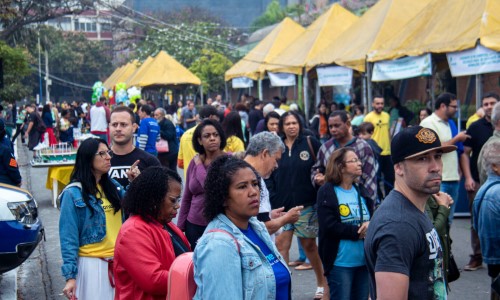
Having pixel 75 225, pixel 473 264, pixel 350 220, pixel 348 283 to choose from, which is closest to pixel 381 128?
pixel 473 264

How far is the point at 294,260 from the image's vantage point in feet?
32.1

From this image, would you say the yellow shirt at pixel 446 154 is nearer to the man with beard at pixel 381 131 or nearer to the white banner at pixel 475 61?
the white banner at pixel 475 61

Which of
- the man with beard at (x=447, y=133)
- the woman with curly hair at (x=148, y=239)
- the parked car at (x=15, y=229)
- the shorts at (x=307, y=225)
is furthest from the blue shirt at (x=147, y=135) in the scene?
the woman with curly hair at (x=148, y=239)

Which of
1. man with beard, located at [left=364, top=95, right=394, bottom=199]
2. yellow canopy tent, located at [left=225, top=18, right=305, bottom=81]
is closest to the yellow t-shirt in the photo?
man with beard, located at [left=364, top=95, right=394, bottom=199]

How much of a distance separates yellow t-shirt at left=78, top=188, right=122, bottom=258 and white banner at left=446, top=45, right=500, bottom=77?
852cm

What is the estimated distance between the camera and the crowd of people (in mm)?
3480

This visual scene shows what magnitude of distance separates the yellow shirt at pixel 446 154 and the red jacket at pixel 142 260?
5.91 metres

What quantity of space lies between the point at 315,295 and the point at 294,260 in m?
1.83

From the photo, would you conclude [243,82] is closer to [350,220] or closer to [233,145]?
[233,145]

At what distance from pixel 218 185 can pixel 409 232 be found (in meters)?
0.94

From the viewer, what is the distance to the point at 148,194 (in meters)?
4.44

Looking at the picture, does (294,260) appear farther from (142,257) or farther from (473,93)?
(473,93)

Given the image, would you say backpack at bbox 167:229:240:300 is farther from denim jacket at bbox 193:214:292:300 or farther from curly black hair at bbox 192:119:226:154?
curly black hair at bbox 192:119:226:154

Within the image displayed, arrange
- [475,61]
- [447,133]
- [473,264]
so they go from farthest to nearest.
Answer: [475,61] < [447,133] < [473,264]
